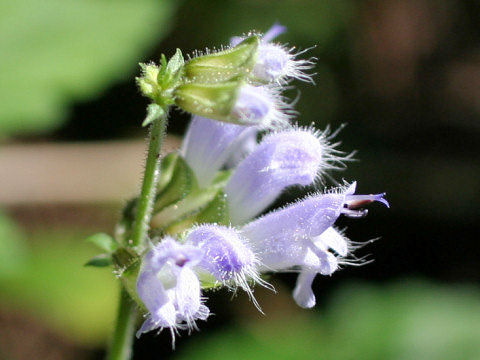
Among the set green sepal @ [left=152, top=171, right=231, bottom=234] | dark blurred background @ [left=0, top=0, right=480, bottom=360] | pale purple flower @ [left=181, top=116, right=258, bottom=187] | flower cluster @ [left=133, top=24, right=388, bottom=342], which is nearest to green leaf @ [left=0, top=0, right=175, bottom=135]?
dark blurred background @ [left=0, top=0, right=480, bottom=360]

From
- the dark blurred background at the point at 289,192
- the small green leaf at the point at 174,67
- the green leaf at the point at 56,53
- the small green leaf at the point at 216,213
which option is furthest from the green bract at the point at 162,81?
the green leaf at the point at 56,53

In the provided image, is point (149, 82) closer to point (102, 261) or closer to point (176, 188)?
point (176, 188)

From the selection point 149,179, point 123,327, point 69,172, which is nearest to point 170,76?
point 149,179

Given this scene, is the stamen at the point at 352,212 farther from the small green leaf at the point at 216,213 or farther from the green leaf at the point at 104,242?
the green leaf at the point at 104,242

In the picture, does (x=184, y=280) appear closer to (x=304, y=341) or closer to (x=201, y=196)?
(x=201, y=196)

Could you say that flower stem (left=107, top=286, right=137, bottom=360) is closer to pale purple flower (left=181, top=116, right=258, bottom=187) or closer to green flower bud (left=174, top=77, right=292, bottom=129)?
pale purple flower (left=181, top=116, right=258, bottom=187)

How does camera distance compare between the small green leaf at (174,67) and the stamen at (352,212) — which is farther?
the stamen at (352,212)
